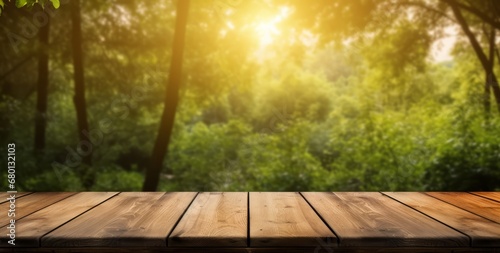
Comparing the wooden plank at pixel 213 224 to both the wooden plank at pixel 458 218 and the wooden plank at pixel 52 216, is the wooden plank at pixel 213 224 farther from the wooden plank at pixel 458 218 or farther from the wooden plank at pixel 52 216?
the wooden plank at pixel 458 218

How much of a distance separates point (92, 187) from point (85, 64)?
233 inches

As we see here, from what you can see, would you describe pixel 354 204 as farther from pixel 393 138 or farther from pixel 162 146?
pixel 393 138

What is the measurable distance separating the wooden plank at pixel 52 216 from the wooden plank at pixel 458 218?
202cm

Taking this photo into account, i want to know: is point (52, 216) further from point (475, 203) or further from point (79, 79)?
A: point (79, 79)

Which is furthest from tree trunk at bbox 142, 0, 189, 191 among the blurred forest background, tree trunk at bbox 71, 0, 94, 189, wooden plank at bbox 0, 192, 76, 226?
wooden plank at bbox 0, 192, 76, 226

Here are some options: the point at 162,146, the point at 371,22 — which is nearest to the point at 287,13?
the point at 371,22

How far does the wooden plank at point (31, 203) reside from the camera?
257 cm

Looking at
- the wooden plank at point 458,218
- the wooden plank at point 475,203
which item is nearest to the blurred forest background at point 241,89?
the wooden plank at point 475,203

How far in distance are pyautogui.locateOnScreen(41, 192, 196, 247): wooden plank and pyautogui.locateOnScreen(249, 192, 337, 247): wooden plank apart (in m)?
0.44

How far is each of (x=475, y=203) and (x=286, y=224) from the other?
1415 mm

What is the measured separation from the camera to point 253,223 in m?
2.38

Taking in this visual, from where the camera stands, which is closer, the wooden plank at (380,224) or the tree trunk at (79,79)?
the wooden plank at (380,224)

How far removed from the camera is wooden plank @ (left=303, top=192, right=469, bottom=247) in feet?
6.82

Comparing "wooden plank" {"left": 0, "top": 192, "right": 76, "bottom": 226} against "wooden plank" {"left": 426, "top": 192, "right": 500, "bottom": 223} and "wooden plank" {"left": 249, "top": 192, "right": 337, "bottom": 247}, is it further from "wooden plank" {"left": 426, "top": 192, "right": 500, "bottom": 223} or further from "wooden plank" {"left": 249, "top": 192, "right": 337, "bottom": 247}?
"wooden plank" {"left": 426, "top": 192, "right": 500, "bottom": 223}
